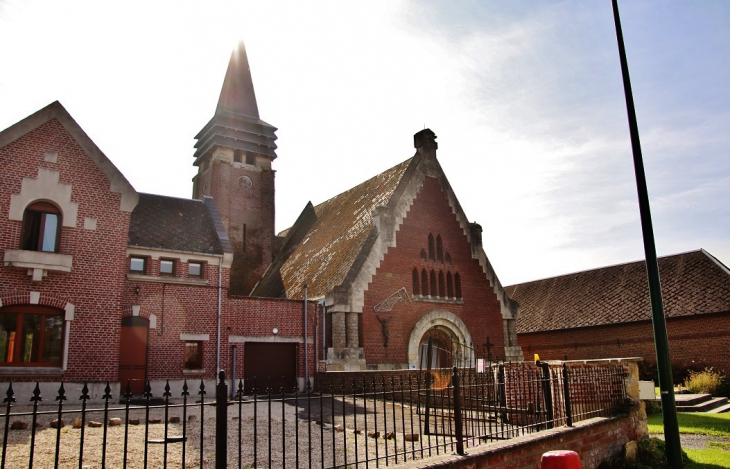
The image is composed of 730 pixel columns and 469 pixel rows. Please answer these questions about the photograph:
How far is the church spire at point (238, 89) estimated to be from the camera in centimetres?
3547

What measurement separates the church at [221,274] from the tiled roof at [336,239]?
0.12 meters

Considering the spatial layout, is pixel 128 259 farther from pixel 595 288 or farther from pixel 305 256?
pixel 595 288

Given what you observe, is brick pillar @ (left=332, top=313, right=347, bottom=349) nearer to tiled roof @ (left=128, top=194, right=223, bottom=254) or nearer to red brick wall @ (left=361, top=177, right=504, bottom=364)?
red brick wall @ (left=361, top=177, right=504, bottom=364)

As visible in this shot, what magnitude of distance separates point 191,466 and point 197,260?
1437 centimetres

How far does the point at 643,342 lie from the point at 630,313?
5.60ft

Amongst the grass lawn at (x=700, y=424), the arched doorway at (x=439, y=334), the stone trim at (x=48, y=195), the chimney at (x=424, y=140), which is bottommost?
the grass lawn at (x=700, y=424)

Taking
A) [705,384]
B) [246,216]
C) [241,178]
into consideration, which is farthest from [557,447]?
[241,178]

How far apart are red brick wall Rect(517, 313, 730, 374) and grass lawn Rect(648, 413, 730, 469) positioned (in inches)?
380

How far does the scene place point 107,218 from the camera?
57.7 feet

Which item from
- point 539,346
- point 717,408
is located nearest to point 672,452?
point 717,408

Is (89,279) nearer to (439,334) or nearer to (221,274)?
(221,274)

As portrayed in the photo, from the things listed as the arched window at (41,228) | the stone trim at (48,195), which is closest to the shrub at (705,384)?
the stone trim at (48,195)

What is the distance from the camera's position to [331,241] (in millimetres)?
27141

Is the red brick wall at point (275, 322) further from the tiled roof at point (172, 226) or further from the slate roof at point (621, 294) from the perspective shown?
the slate roof at point (621, 294)
